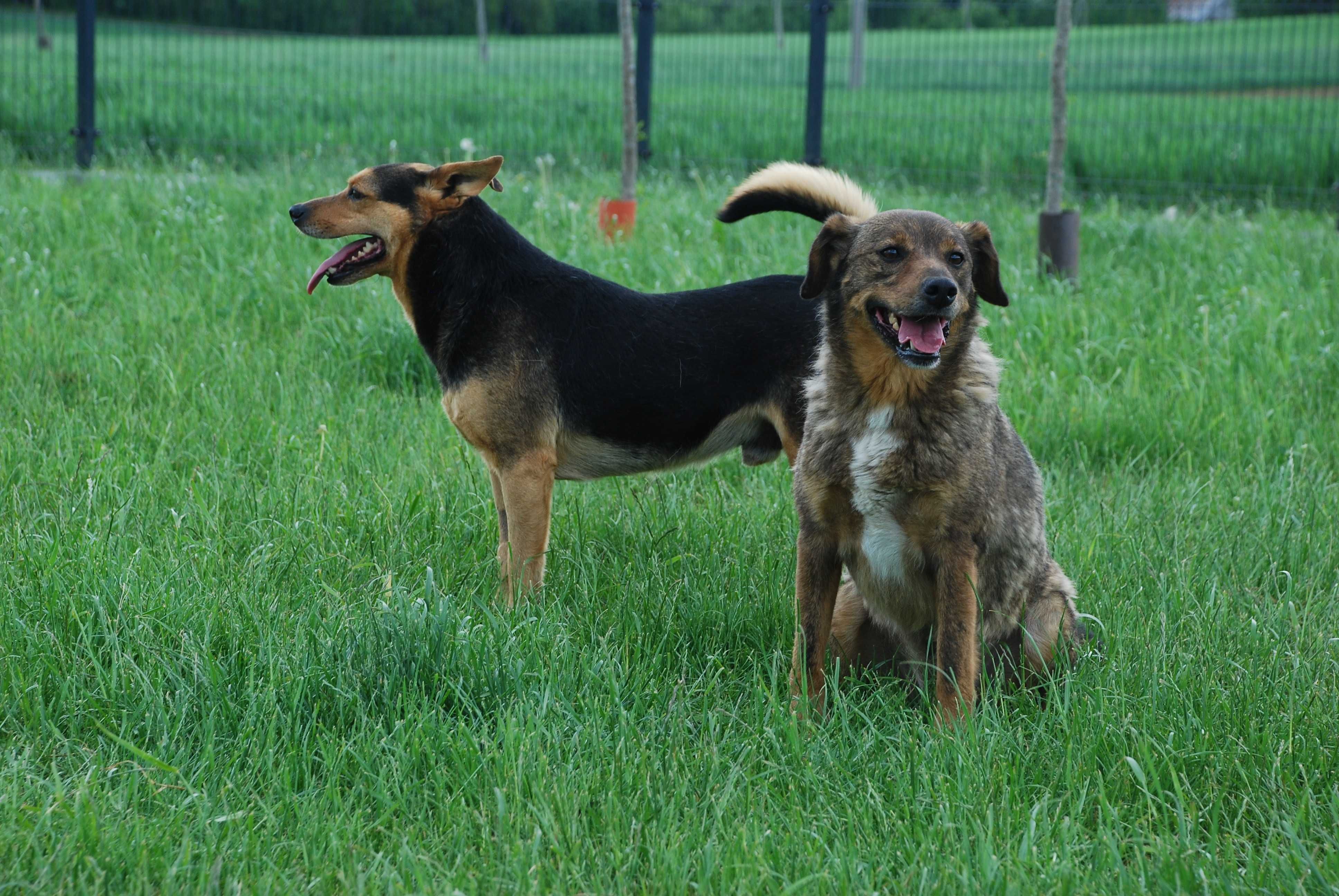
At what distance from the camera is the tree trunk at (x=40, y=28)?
15.0 metres

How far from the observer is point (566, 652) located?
2.98 meters

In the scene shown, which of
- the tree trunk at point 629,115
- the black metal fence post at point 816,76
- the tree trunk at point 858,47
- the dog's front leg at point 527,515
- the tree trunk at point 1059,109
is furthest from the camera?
the tree trunk at point 858,47

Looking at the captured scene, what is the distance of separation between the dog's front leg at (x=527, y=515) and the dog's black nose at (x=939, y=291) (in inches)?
56.9

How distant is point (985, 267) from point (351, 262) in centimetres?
207

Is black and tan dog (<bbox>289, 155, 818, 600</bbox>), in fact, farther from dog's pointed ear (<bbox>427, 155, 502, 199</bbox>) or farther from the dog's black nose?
the dog's black nose

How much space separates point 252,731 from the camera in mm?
2578

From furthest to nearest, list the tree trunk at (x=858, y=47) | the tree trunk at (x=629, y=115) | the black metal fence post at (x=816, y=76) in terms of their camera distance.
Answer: the tree trunk at (x=858, y=47), the black metal fence post at (x=816, y=76), the tree trunk at (x=629, y=115)

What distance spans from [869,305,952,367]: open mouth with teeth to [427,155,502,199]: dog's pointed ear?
150cm

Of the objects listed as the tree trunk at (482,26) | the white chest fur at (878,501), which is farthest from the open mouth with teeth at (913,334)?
the tree trunk at (482,26)

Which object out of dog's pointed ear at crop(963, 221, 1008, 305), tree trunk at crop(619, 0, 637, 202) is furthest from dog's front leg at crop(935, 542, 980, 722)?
tree trunk at crop(619, 0, 637, 202)

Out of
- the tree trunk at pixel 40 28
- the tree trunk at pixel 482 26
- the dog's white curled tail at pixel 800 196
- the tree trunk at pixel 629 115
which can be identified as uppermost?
the tree trunk at pixel 40 28

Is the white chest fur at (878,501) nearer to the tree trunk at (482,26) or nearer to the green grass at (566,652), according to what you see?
the green grass at (566,652)

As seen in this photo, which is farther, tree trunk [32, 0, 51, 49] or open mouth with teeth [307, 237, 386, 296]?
tree trunk [32, 0, 51, 49]

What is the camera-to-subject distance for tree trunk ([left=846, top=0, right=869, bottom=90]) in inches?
657
